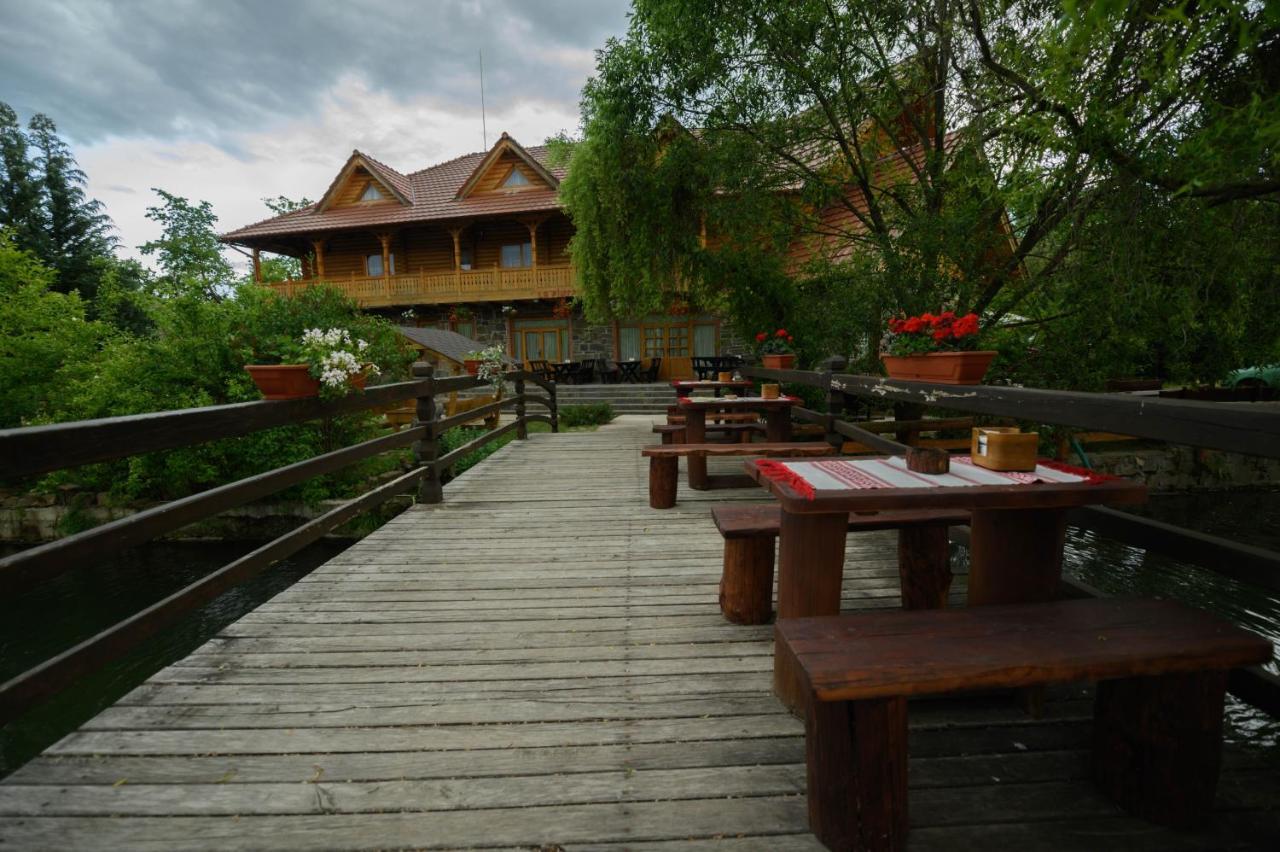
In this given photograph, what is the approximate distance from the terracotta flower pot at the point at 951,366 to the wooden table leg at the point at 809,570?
1.37m

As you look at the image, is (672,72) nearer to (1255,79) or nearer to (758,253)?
(758,253)

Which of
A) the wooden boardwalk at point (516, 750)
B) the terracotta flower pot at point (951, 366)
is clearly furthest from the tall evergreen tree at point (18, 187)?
the terracotta flower pot at point (951, 366)

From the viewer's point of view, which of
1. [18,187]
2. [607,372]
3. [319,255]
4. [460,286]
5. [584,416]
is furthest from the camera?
[18,187]

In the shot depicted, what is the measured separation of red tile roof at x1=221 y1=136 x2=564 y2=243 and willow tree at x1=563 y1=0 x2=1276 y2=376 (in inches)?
377

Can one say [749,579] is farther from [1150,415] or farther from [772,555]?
[1150,415]

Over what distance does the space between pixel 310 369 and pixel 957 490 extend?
10.0ft

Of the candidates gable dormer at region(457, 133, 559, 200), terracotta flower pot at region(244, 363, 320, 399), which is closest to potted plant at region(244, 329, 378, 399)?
terracotta flower pot at region(244, 363, 320, 399)

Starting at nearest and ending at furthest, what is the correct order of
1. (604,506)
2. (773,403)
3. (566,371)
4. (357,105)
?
(604,506) → (773,403) → (566,371) → (357,105)

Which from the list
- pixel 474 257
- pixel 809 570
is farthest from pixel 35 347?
pixel 809 570

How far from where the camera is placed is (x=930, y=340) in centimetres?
318

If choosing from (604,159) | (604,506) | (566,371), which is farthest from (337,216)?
(604,506)

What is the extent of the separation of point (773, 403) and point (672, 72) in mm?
5192

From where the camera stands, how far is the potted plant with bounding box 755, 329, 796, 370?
7.07 meters

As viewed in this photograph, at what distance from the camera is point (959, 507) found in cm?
166
